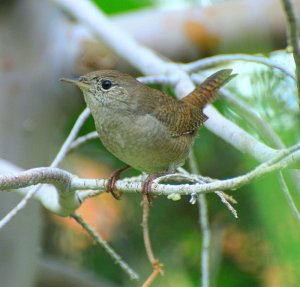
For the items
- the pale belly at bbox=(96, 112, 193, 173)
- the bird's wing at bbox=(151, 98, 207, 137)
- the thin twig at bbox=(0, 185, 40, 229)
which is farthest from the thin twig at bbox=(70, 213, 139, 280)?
the bird's wing at bbox=(151, 98, 207, 137)

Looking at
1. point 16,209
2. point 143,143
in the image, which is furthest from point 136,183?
point 143,143

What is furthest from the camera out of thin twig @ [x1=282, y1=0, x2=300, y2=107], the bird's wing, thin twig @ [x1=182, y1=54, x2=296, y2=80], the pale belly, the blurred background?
the blurred background

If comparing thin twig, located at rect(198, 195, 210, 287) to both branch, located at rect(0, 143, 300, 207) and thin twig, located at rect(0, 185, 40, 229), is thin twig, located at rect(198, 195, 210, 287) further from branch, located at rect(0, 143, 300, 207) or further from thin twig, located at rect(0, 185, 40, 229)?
thin twig, located at rect(0, 185, 40, 229)

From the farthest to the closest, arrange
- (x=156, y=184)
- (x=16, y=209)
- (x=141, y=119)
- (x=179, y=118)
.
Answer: (x=179, y=118), (x=141, y=119), (x=16, y=209), (x=156, y=184)

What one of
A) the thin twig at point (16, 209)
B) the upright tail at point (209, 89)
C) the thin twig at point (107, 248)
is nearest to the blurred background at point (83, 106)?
the upright tail at point (209, 89)

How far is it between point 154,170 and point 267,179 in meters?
1.64

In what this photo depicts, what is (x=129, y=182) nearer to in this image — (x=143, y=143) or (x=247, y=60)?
(x=143, y=143)

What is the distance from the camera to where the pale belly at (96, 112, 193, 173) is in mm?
2551

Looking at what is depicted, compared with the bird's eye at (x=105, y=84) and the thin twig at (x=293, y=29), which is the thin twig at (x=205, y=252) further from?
the thin twig at (x=293, y=29)

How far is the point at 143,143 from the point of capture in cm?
257

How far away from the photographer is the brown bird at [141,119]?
8.45 feet

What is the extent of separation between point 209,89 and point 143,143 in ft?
1.75

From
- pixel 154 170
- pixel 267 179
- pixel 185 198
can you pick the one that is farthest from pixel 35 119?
pixel 267 179

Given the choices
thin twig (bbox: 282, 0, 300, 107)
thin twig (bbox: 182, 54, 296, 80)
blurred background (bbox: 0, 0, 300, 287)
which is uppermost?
thin twig (bbox: 282, 0, 300, 107)
